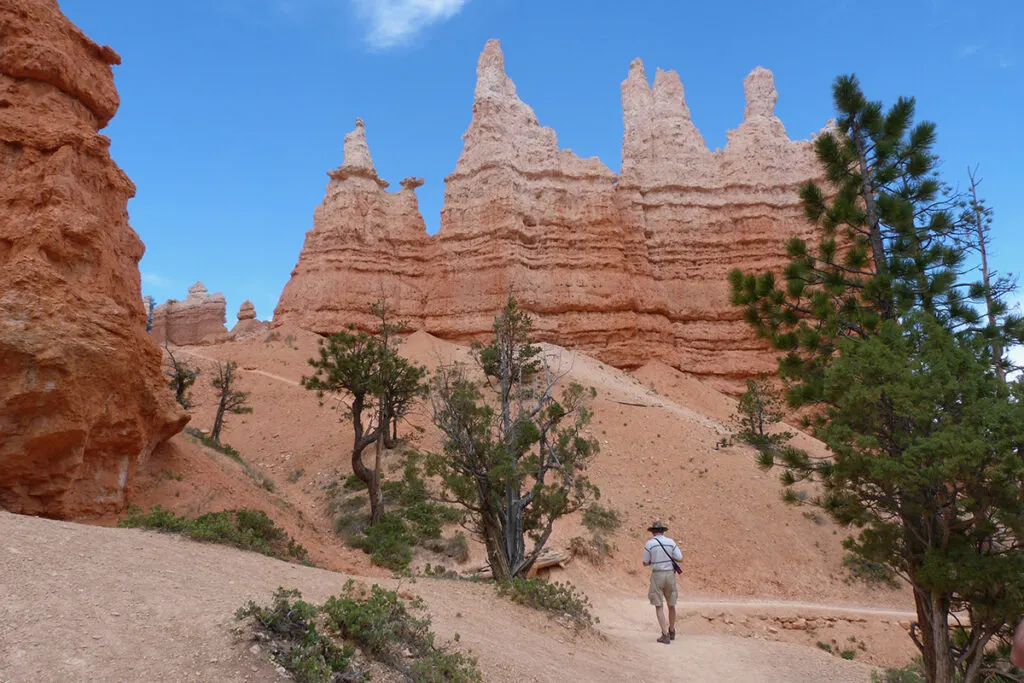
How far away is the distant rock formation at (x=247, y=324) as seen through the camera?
51.2 m

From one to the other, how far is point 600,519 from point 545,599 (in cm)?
997

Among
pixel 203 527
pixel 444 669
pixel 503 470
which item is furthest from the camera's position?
pixel 503 470

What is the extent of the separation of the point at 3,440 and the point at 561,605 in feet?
28.5

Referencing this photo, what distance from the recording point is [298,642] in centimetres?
447

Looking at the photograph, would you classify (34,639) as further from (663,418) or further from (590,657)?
(663,418)

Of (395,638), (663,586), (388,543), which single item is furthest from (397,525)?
(395,638)

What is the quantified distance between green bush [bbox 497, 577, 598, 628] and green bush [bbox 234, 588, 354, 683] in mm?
4675

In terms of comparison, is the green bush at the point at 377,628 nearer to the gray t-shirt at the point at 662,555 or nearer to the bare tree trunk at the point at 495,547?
the bare tree trunk at the point at 495,547

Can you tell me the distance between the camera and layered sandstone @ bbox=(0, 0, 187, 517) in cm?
902

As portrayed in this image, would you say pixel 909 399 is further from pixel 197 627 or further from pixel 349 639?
pixel 197 627

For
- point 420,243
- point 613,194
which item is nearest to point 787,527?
point 613,194

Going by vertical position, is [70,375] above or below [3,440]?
above

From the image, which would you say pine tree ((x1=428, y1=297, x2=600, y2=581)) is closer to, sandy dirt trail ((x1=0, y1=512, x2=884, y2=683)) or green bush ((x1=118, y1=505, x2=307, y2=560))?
sandy dirt trail ((x1=0, y1=512, x2=884, y2=683))

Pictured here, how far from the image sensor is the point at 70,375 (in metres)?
9.29
